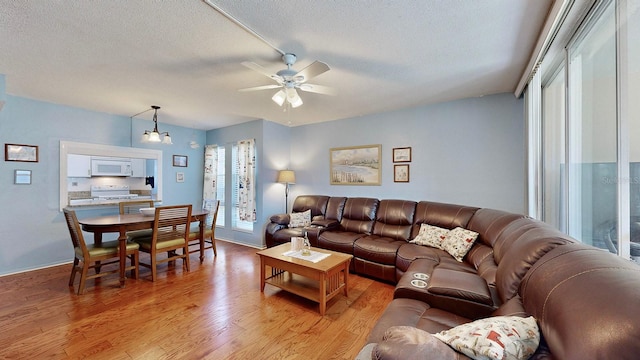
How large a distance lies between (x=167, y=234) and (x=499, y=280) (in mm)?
3653

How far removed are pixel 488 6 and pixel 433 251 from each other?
2.34 metres

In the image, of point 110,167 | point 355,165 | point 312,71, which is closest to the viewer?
point 312,71

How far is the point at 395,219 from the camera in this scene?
3682mm

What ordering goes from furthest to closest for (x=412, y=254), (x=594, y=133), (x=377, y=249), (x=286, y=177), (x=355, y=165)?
(x=286, y=177) → (x=355, y=165) → (x=377, y=249) → (x=412, y=254) → (x=594, y=133)

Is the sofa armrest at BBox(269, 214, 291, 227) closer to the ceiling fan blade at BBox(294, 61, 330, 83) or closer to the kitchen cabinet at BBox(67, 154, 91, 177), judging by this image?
the ceiling fan blade at BBox(294, 61, 330, 83)

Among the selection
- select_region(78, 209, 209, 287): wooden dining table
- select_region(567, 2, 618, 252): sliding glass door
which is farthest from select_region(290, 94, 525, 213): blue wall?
select_region(78, 209, 209, 287): wooden dining table

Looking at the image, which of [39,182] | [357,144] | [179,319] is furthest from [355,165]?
[39,182]

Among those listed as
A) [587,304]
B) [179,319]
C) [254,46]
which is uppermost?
[254,46]

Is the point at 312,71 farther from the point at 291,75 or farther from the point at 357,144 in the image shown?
the point at 357,144

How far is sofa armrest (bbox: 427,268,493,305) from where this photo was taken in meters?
1.56

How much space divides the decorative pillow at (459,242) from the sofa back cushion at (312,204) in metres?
2.08

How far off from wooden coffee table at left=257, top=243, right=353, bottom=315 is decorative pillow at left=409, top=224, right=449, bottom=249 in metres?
1.12

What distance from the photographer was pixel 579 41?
70.9 inches

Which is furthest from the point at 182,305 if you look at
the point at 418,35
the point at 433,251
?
the point at 418,35
